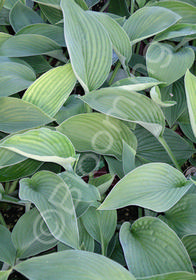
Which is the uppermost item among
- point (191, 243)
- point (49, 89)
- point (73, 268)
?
point (49, 89)

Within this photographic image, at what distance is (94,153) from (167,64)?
9.2 inches

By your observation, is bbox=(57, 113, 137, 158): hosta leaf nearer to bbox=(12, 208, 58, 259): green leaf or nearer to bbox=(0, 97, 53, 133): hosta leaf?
bbox=(0, 97, 53, 133): hosta leaf

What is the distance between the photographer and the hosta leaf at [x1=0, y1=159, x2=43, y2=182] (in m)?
0.66

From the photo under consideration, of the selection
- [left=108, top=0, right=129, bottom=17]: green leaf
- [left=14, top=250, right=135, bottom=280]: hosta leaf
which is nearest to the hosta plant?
[left=14, top=250, right=135, bottom=280]: hosta leaf

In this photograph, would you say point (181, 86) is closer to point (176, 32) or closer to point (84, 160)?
point (176, 32)

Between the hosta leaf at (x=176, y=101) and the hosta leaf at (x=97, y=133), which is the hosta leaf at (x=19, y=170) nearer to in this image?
the hosta leaf at (x=97, y=133)

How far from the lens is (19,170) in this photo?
68 centimetres

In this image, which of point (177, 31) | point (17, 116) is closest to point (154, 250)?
point (17, 116)

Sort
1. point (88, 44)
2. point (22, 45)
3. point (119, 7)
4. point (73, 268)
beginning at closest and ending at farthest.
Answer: point (73, 268) < point (88, 44) < point (22, 45) < point (119, 7)

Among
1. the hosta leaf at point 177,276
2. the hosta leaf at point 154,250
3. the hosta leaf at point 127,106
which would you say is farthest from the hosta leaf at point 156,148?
the hosta leaf at point 177,276

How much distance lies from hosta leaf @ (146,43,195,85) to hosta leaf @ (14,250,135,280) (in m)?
0.38

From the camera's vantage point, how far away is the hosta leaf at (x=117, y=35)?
0.71 meters

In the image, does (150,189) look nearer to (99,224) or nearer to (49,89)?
(99,224)

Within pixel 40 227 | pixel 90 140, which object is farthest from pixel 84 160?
pixel 40 227
